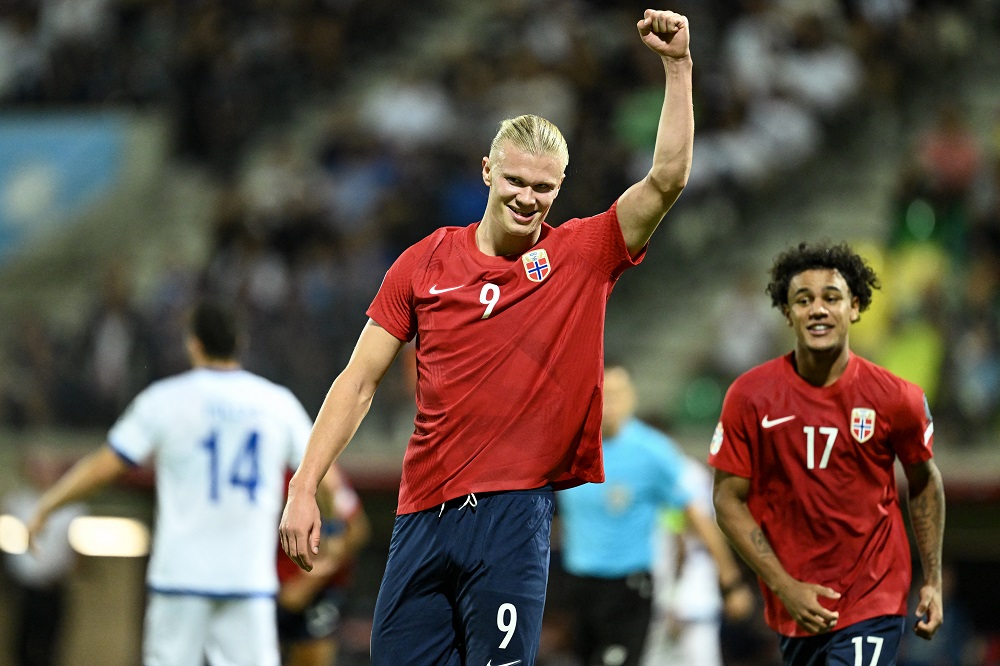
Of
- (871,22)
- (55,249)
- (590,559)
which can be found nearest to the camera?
(590,559)

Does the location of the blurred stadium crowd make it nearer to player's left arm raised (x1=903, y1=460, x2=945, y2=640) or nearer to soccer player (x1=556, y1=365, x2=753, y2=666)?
soccer player (x1=556, y1=365, x2=753, y2=666)

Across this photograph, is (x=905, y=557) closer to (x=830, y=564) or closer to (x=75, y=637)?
(x=830, y=564)

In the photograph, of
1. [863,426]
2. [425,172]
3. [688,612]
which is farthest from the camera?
[425,172]

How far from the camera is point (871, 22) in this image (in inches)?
592

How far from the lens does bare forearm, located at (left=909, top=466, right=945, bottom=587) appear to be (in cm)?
576

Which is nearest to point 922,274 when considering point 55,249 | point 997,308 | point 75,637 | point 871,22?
point 997,308

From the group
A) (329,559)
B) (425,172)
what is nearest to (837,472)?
(329,559)

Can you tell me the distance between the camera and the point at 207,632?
7.57 meters

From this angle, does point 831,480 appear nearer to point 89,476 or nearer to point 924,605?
point 924,605

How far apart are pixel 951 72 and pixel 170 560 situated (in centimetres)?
1087

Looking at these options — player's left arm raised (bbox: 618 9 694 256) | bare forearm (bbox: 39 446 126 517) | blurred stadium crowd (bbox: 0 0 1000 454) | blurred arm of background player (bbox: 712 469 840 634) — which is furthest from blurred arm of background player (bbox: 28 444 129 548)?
blurred stadium crowd (bbox: 0 0 1000 454)

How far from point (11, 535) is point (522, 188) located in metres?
9.80

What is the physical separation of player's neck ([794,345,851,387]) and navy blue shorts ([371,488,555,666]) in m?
1.50

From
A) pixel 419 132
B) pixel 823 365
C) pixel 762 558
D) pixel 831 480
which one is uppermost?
pixel 419 132
